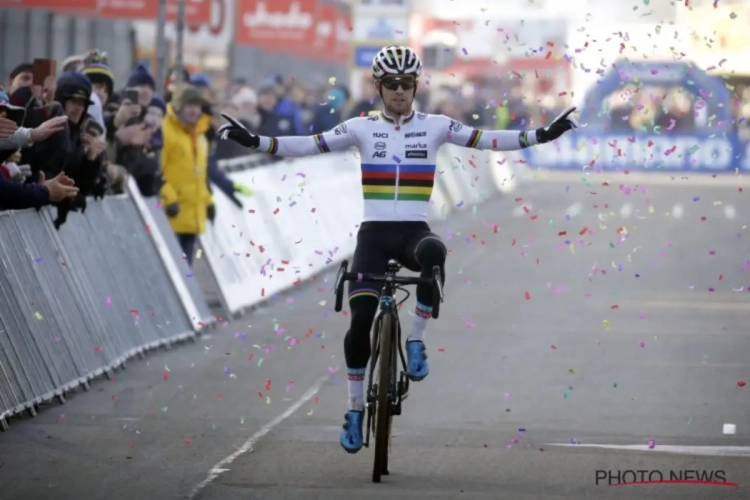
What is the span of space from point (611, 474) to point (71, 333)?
15.2ft

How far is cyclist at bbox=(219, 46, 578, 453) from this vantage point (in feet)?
31.5

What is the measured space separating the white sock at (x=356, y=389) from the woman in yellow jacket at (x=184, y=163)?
22.9 feet

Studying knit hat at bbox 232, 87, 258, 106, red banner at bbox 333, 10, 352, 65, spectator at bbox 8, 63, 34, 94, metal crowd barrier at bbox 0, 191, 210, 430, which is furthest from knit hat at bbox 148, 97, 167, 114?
red banner at bbox 333, 10, 352, 65

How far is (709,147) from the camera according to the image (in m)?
46.8

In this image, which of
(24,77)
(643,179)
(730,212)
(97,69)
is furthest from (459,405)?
(643,179)

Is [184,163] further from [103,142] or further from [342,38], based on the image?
[342,38]

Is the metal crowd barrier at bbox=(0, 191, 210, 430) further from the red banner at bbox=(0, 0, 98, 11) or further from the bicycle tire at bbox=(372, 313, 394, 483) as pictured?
the red banner at bbox=(0, 0, 98, 11)

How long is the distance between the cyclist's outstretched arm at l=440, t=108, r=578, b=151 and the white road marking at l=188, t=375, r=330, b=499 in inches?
84.5

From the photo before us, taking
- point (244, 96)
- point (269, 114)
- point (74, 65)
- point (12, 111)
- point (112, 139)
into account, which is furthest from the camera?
point (269, 114)

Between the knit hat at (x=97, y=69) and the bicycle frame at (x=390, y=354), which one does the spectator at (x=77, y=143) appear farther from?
the bicycle frame at (x=390, y=354)

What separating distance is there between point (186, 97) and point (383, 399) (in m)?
7.63

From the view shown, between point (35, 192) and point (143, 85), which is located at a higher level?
point (35, 192)

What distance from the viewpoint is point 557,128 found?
31.8ft

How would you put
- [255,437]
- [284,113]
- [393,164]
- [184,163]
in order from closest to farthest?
[393,164] → [255,437] → [184,163] → [284,113]
